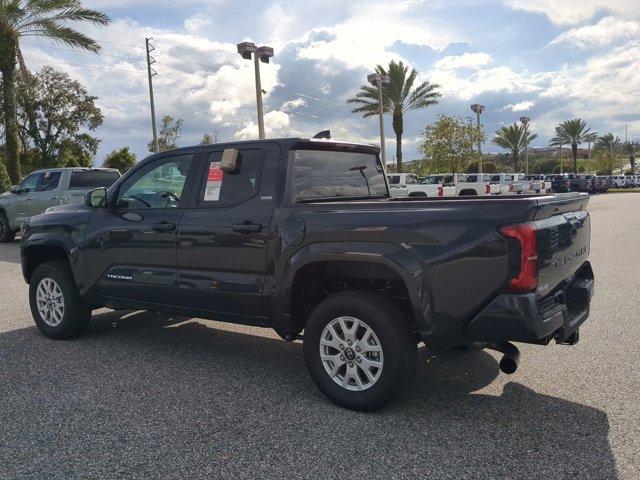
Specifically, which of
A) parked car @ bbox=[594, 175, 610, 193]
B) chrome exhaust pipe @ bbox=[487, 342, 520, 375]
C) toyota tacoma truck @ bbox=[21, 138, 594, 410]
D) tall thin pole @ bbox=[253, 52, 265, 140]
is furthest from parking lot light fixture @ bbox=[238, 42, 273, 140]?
parked car @ bbox=[594, 175, 610, 193]

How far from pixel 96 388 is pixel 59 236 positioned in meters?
1.87

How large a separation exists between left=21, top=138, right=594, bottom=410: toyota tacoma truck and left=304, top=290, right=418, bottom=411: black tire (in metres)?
0.01


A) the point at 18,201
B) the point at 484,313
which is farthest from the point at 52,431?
the point at 18,201

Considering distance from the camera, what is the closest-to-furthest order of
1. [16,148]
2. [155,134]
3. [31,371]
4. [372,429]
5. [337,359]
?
[372,429], [337,359], [31,371], [16,148], [155,134]

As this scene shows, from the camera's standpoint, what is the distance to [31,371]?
4738 mm

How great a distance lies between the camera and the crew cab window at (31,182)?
14422 mm

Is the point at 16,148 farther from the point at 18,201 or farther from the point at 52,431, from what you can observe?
the point at 52,431

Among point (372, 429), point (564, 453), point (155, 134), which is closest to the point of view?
point (564, 453)

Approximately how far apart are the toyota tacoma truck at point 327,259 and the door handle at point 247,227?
1cm

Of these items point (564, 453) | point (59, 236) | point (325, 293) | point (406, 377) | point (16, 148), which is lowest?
point (564, 453)

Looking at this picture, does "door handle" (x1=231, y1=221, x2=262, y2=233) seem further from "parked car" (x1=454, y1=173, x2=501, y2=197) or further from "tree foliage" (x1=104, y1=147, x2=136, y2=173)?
"tree foliage" (x1=104, y1=147, x2=136, y2=173)

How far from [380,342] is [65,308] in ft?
11.1

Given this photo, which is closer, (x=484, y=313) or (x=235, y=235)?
Answer: (x=484, y=313)

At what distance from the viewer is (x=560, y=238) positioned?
360cm
